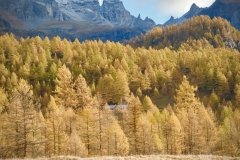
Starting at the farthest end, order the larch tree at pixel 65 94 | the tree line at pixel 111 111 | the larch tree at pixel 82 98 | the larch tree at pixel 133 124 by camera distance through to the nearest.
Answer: the larch tree at pixel 65 94 → the larch tree at pixel 82 98 → the larch tree at pixel 133 124 → the tree line at pixel 111 111

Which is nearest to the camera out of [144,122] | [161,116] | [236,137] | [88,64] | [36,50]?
[144,122]

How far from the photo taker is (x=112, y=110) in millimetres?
124000

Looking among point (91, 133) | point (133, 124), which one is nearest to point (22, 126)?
point (91, 133)

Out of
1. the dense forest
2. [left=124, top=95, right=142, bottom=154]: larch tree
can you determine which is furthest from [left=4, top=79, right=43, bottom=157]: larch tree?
[left=124, top=95, right=142, bottom=154]: larch tree

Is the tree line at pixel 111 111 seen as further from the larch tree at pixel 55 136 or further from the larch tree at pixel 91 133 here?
the larch tree at pixel 55 136

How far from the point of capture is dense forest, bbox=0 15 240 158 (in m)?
77.0

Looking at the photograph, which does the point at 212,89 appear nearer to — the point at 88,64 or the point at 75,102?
the point at 88,64

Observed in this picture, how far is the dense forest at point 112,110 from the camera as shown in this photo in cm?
7700

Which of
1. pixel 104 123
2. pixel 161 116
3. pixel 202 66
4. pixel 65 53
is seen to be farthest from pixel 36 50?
pixel 104 123

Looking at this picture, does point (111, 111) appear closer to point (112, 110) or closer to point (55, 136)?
point (112, 110)

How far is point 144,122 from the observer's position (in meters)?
84.1

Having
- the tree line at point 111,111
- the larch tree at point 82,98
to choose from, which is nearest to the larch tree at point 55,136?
the tree line at point 111,111

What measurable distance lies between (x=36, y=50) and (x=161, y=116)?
106356mm

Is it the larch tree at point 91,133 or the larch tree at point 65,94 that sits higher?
the larch tree at point 65,94
